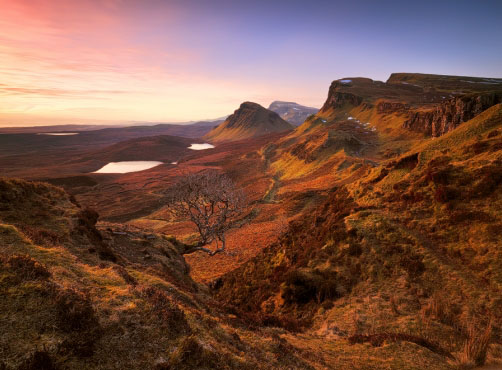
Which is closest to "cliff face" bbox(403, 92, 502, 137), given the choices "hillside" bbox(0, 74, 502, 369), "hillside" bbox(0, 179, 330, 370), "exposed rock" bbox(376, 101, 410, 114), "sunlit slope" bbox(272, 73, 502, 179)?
"sunlit slope" bbox(272, 73, 502, 179)

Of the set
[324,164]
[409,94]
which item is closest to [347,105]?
[409,94]

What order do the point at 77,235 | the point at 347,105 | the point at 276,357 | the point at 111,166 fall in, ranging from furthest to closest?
1. the point at 111,166
2. the point at 347,105
3. the point at 77,235
4. the point at 276,357

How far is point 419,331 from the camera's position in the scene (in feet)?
38.5

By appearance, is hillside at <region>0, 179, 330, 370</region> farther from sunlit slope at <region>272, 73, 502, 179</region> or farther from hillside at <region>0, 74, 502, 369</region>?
sunlit slope at <region>272, 73, 502, 179</region>

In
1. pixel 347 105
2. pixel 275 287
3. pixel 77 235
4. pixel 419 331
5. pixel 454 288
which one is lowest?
pixel 275 287

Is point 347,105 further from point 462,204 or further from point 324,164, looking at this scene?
point 462,204

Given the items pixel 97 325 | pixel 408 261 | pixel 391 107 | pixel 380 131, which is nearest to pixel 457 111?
pixel 380 131

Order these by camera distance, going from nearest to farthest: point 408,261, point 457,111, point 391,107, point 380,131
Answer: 1. point 408,261
2. point 457,111
3. point 380,131
4. point 391,107

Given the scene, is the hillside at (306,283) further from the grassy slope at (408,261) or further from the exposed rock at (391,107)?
the exposed rock at (391,107)

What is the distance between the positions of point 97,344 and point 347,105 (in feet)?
574

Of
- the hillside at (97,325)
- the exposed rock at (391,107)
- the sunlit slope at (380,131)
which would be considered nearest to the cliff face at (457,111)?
the sunlit slope at (380,131)

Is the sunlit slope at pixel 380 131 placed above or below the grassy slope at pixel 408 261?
above

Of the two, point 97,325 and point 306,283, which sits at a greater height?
point 97,325

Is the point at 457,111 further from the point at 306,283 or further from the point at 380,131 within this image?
the point at 306,283
